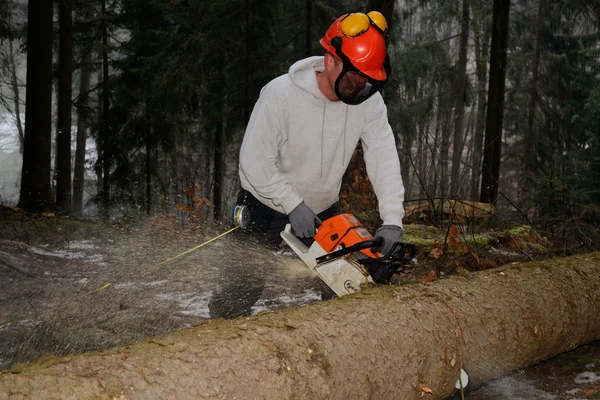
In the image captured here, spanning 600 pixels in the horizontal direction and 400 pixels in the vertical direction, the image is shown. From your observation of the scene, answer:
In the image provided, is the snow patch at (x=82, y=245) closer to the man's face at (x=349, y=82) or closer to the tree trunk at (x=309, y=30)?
the man's face at (x=349, y=82)

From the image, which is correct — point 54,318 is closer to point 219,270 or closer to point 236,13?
point 219,270

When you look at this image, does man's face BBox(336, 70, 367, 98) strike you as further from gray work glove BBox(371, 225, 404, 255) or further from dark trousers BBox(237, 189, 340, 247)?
dark trousers BBox(237, 189, 340, 247)

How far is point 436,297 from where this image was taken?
3.00 metres

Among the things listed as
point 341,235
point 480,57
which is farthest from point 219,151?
point 480,57

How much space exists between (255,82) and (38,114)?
5860mm

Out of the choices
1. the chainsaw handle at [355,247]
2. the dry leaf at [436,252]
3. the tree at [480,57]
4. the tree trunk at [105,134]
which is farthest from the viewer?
the tree at [480,57]

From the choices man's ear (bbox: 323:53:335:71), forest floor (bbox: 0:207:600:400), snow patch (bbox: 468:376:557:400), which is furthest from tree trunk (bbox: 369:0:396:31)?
snow patch (bbox: 468:376:557:400)

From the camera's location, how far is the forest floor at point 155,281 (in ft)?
12.2

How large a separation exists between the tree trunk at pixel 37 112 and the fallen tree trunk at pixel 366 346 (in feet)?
25.6

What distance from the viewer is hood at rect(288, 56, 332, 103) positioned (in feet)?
11.9

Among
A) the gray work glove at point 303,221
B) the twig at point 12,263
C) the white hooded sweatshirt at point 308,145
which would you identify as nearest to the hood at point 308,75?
the white hooded sweatshirt at point 308,145

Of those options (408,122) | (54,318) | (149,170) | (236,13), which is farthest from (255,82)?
(54,318)

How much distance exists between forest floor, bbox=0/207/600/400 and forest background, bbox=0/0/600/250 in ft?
3.22

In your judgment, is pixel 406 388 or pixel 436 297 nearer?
pixel 406 388
